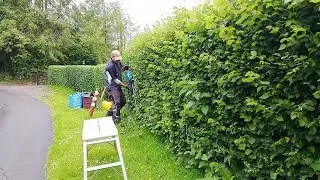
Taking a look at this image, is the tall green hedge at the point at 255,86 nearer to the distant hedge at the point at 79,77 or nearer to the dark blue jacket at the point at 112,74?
the dark blue jacket at the point at 112,74

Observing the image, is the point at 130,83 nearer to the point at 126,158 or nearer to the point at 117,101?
the point at 117,101

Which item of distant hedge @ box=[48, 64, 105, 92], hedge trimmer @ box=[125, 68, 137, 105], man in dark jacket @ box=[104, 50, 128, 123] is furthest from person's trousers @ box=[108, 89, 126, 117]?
distant hedge @ box=[48, 64, 105, 92]

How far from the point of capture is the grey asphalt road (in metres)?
6.05

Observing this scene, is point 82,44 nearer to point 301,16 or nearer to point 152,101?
point 152,101

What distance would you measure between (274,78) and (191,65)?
4.67 feet

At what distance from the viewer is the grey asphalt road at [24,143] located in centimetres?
605

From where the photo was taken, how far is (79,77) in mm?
19672

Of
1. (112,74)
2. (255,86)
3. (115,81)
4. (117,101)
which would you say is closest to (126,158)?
(117,101)

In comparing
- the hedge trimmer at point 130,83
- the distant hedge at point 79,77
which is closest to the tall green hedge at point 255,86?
the hedge trimmer at point 130,83

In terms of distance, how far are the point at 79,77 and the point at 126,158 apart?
576 inches

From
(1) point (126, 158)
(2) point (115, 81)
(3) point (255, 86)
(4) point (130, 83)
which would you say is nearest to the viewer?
(3) point (255, 86)

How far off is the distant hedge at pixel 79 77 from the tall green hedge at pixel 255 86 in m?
10.9

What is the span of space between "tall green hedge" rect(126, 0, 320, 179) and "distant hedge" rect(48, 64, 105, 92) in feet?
35.7

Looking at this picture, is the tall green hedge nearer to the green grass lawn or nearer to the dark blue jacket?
the green grass lawn
